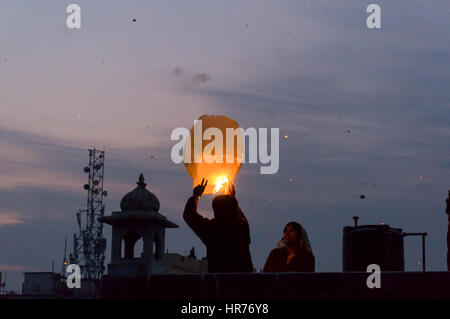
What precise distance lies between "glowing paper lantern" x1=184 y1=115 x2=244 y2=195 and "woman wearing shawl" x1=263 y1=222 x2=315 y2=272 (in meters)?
1.66

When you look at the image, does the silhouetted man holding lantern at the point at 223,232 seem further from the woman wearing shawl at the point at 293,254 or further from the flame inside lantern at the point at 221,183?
the woman wearing shawl at the point at 293,254

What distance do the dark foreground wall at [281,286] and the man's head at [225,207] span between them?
13.9ft

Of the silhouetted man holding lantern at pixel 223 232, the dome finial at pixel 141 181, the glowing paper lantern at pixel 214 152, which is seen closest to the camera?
the silhouetted man holding lantern at pixel 223 232

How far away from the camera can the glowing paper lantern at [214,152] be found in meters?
14.7

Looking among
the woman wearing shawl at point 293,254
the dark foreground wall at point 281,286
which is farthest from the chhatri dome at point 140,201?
the dark foreground wall at point 281,286

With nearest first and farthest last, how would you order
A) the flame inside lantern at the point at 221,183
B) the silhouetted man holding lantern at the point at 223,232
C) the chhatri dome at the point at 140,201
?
the silhouetted man holding lantern at the point at 223,232
the flame inside lantern at the point at 221,183
the chhatri dome at the point at 140,201

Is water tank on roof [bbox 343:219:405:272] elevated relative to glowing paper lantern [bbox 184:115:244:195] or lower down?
lower down

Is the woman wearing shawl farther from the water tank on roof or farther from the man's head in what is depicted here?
the water tank on roof

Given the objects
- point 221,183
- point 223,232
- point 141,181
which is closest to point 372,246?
point 223,232

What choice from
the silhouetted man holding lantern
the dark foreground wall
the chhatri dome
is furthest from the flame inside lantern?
the chhatri dome

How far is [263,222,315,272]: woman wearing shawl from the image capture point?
1403cm

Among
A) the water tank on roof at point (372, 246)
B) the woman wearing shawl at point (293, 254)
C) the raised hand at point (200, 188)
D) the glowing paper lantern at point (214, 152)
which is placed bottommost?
the woman wearing shawl at point (293, 254)
